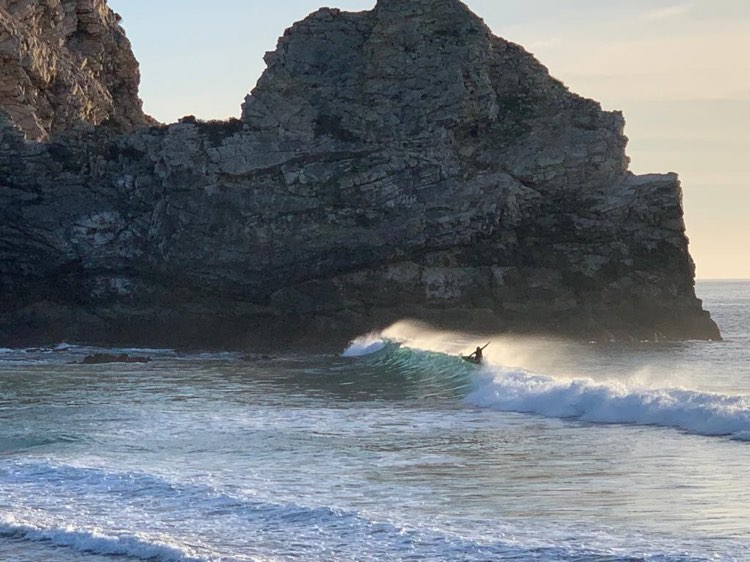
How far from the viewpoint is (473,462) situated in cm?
1966

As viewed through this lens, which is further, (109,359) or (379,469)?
(109,359)

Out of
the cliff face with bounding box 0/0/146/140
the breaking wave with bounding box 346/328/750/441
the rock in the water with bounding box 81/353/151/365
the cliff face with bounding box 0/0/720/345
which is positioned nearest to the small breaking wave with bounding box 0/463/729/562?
the breaking wave with bounding box 346/328/750/441

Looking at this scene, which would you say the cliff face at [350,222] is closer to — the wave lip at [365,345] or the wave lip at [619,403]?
the wave lip at [365,345]

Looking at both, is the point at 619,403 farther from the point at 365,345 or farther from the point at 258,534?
the point at 365,345

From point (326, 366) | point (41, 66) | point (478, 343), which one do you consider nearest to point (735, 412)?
point (326, 366)

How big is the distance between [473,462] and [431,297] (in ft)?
118

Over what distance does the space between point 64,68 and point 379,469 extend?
54.1 metres

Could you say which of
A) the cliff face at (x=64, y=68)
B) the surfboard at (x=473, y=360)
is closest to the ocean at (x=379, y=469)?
the surfboard at (x=473, y=360)

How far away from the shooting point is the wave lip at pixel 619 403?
23.0 metres

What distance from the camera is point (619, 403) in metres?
26.0

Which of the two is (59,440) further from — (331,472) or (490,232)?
(490,232)

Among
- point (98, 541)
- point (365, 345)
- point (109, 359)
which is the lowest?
point (98, 541)

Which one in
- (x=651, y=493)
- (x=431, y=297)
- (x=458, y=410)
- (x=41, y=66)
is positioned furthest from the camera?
(x=41, y=66)

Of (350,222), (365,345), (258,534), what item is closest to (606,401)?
(258,534)
